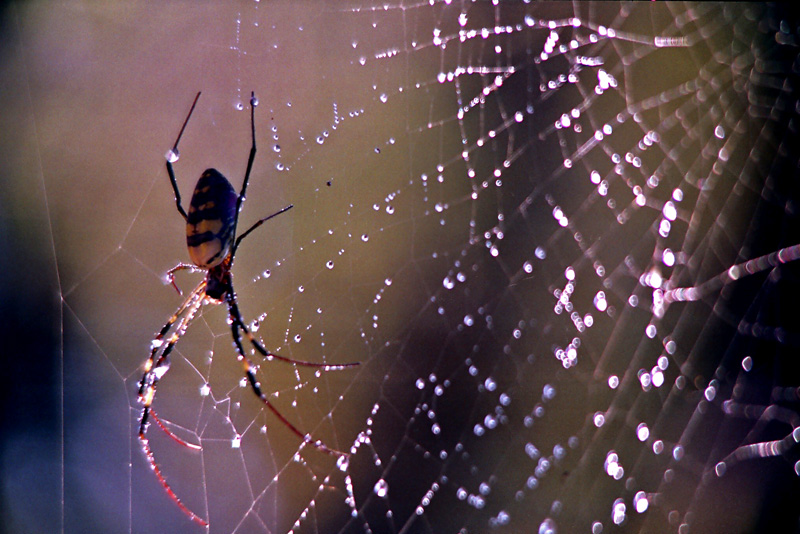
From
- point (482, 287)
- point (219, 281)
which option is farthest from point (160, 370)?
point (482, 287)

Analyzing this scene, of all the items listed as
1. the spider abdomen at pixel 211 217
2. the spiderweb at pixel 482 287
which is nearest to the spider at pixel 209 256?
the spider abdomen at pixel 211 217

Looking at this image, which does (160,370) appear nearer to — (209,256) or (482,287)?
(209,256)

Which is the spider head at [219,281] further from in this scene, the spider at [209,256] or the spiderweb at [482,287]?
the spiderweb at [482,287]

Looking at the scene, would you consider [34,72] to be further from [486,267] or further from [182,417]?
[486,267]

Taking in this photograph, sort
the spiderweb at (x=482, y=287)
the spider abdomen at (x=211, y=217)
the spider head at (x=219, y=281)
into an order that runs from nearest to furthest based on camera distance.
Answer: the spider abdomen at (x=211, y=217) → the spider head at (x=219, y=281) → the spiderweb at (x=482, y=287)

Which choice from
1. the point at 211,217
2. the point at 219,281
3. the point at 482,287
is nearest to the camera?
the point at 211,217

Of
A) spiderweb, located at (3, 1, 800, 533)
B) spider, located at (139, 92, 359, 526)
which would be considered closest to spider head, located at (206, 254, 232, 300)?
spider, located at (139, 92, 359, 526)

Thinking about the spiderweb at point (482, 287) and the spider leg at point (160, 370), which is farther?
the spiderweb at point (482, 287)
